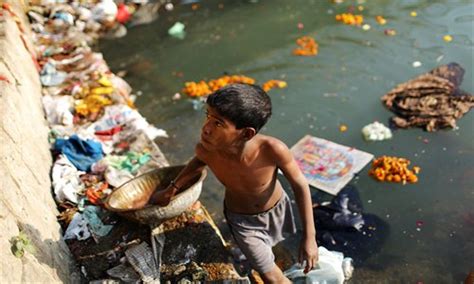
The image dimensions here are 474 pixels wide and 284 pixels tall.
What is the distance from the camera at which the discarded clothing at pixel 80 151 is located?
14.7 ft

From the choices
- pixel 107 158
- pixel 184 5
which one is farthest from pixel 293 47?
pixel 107 158

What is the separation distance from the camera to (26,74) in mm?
5180

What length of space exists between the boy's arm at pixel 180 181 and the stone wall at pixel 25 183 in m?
0.84

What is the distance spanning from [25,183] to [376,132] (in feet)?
11.9

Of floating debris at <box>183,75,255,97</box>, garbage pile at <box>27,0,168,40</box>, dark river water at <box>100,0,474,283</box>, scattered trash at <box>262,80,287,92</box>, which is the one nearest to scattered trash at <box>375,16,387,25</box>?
dark river water at <box>100,0,474,283</box>

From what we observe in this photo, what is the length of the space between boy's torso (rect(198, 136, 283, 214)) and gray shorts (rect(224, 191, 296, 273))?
0.05 m

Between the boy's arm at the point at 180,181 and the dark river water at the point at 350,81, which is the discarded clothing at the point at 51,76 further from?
the boy's arm at the point at 180,181

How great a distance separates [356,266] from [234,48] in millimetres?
4463

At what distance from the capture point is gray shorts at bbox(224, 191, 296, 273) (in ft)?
10.1

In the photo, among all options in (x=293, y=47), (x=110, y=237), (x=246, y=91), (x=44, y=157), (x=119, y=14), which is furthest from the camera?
(x=119, y=14)

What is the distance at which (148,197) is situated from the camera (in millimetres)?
3707

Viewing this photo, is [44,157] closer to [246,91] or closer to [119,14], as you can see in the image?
[246,91]

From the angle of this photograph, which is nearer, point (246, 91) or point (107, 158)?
point (246, 91)

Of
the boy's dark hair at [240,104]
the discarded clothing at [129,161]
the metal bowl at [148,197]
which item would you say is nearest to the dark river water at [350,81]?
the discarded clothing at [129,161]
